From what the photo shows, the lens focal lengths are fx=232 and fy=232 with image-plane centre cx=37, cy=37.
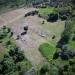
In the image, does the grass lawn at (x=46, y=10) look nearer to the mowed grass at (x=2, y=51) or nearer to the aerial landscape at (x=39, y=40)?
the aerial landscape at (x=39, y=40)

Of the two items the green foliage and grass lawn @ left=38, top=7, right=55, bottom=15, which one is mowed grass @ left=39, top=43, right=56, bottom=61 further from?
grass lawn @ left=38, top=7, right=55, bottom=15

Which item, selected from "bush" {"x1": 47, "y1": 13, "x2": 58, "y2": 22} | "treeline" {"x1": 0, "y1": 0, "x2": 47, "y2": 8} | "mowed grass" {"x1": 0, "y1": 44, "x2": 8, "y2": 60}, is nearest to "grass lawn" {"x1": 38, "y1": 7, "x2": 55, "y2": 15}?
"bush" {"x1": 47, "y1": 13, "x2": 58, "y2": 22}

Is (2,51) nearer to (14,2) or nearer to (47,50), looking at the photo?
(47,50)

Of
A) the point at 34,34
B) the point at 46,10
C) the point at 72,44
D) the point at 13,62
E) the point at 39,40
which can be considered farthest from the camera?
the point at 46,10

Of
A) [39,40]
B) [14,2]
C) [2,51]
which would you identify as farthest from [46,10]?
[2,51]

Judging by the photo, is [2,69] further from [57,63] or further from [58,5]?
[58,5]

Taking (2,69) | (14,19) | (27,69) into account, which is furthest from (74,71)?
(14,19)

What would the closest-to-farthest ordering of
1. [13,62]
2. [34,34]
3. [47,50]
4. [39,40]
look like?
[13,62] → [47,50] → [39,40] → [34,34]

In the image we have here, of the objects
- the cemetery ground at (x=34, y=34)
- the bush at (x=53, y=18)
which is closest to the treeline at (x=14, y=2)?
the cemetery ground at (x=34, y=34)
